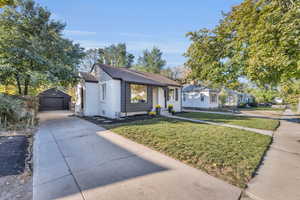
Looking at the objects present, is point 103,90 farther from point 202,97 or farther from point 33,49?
point 202,97

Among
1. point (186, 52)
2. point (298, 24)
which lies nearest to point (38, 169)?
point (298, 24)

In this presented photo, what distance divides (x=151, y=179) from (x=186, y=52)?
8868mm

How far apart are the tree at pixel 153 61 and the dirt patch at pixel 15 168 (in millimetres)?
32251

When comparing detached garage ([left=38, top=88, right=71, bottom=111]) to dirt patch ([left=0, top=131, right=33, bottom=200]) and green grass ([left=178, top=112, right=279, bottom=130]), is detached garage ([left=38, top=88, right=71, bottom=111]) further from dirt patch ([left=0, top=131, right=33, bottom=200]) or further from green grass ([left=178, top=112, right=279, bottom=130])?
green grass ([left=178, top=112, right=279, bottom=130])

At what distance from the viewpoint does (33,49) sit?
29.8ft

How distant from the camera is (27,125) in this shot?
23.5ft

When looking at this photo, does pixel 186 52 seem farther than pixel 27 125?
Yes

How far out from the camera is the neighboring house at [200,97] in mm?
20188

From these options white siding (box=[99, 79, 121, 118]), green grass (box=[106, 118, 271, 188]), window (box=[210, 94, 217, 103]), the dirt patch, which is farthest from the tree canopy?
window (box=[210, 94, 217, 103])

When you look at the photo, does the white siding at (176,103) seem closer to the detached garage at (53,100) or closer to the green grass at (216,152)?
the green grass at (216,152)

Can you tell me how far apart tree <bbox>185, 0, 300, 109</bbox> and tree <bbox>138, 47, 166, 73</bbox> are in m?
26.8

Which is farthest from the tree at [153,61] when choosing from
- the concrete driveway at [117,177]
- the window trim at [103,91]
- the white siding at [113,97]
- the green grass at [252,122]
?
the concrete driveway at [117,177]

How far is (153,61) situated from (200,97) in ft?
63.7

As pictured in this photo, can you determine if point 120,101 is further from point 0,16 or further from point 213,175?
point 0,16
